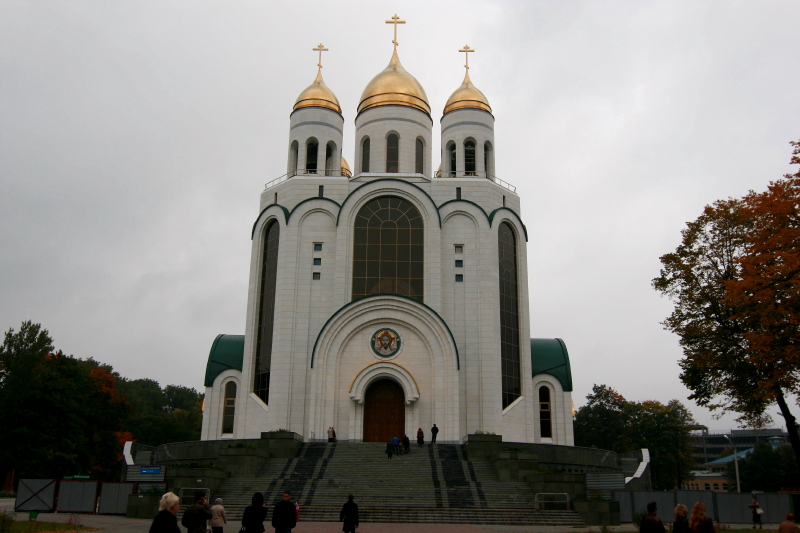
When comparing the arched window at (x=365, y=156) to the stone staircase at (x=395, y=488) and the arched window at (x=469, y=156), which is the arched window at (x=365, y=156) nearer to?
the arched window at (x=469, y=156)

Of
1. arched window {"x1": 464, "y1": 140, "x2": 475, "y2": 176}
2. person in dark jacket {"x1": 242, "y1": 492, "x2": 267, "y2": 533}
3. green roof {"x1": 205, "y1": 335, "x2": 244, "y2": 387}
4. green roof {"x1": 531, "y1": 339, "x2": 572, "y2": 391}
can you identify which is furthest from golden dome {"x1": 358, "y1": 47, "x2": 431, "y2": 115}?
person in dark jacket {"x1": 242, "y1": 492, "x2": 267, "y2": 533}

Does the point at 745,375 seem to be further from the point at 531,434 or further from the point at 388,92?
the point at 388,92

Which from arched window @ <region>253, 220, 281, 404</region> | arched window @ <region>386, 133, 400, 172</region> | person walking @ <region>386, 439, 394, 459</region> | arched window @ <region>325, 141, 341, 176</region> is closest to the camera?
person walking @ <region>386, 439, 394, 459</region>

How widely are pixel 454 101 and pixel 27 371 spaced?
94.1 feet

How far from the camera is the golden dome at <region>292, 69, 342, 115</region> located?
125ft

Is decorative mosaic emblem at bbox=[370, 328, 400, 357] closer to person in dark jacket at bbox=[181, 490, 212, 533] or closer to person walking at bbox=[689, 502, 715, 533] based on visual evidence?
person in dark jacket at bbox=[181, 490, 212, 533]

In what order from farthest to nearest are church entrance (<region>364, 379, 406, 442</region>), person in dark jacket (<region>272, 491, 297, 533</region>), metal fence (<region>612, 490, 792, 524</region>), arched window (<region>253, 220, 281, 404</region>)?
arched window (<region>253, 220, 281, 404</region>)
church entrance (<region>364, 379, 406, 442</region>)
metal fence (<region>612, 490, 792, 524</region>)
person in dark jacket (<region>272, 491, 297, 533</region>)

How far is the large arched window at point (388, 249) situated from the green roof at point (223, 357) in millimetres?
7269

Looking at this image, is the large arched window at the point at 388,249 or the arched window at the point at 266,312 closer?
the arched window at the point at 266,312

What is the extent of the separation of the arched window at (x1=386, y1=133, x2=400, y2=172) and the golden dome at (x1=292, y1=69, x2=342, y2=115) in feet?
10.9

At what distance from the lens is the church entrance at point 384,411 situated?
31906 mm

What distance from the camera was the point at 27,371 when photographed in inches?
1635

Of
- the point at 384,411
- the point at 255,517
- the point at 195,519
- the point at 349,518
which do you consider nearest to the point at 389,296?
the point at 384,411

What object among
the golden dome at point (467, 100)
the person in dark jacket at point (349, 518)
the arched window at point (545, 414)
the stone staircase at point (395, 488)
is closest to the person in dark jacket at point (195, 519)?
the person in dark jacket at point (349, 518)
